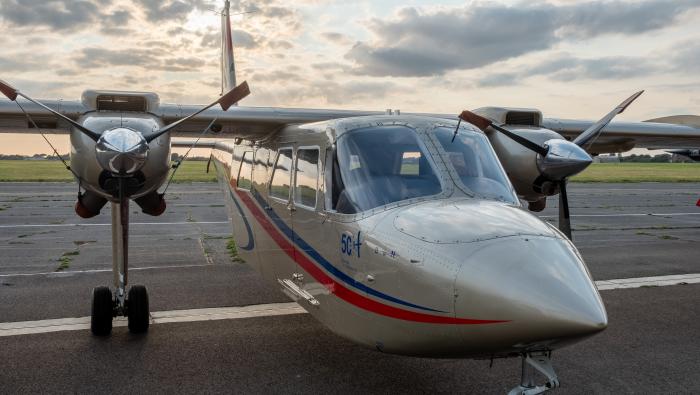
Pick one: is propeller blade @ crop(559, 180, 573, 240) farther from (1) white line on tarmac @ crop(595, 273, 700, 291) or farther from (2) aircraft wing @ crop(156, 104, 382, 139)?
(1) white line on tarmac @ crop(595, 273, 700, 291)

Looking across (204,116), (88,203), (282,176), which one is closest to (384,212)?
(282,176)

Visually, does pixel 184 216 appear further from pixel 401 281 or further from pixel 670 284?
pixel 401 281

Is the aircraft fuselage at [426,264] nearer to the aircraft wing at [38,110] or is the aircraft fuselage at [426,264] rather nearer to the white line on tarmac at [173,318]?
the white line on tarmac at [173,318]

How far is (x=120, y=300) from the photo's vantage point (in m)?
7.61

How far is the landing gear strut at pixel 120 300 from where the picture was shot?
722cm

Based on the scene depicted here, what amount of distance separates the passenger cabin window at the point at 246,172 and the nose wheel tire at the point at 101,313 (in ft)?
7.66

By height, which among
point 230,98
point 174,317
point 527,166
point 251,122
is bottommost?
point 174,317

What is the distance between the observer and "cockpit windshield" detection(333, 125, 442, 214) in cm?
519

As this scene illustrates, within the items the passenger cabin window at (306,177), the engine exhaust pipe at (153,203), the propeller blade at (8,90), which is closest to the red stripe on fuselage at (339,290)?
the passenger cabin window at (306,177)

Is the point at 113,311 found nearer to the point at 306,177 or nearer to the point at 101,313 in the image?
the point at 101,313

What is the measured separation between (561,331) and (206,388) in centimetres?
348

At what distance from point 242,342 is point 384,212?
3036 mm

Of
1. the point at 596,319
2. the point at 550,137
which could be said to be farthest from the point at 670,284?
the point at 596,319

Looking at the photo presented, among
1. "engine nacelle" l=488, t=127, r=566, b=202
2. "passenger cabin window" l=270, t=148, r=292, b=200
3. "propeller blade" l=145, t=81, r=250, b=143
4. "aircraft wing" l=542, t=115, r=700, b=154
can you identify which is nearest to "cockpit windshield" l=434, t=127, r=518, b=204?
"passenger cabin window" l=270, t=148, r=292, b=200
